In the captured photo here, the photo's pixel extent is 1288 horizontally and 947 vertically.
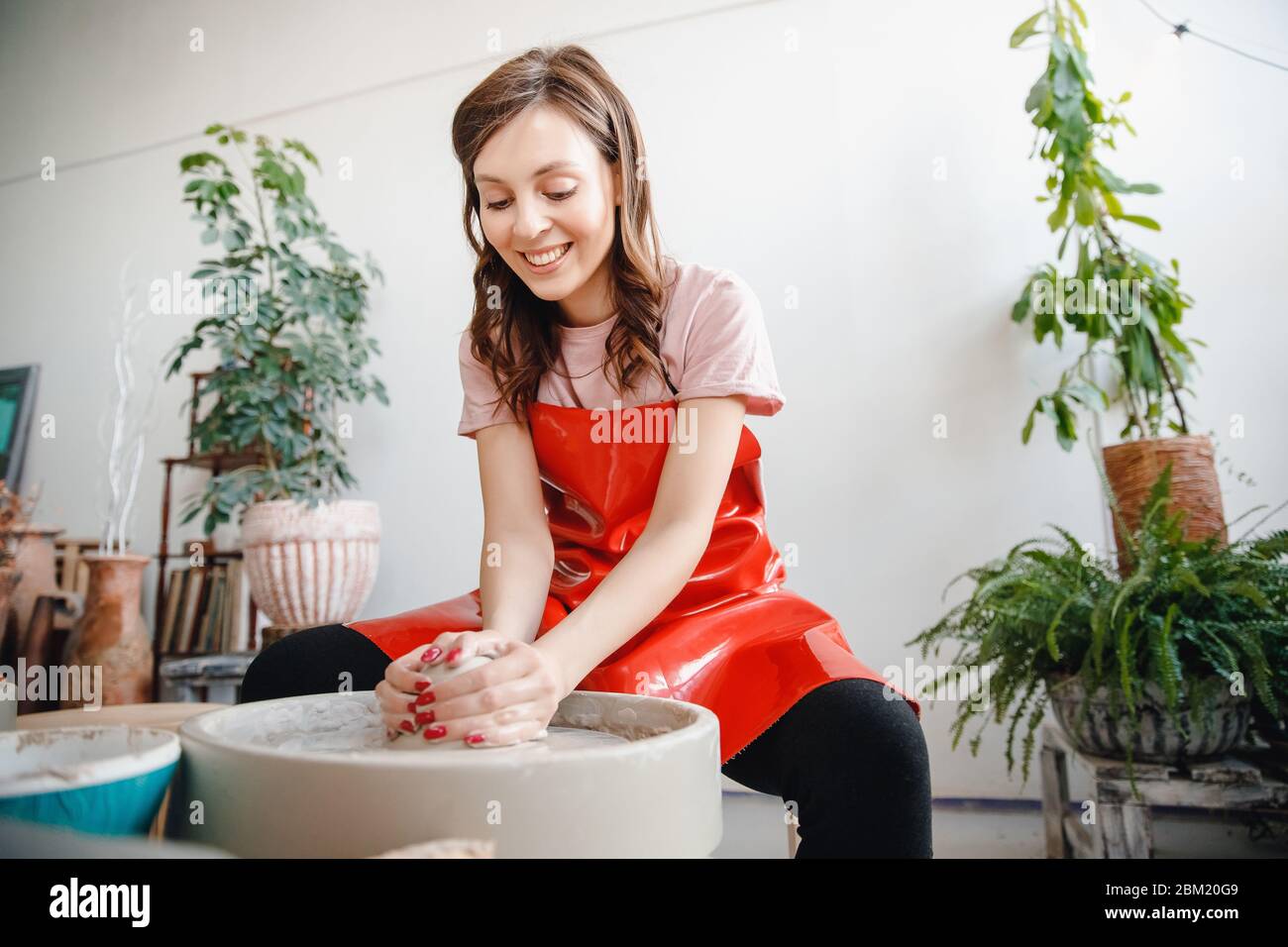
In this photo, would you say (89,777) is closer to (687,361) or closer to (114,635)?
(687,361)

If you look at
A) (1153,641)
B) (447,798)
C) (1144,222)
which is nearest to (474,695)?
(447,798)

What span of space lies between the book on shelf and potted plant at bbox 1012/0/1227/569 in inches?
98.5

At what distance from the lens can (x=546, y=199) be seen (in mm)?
954

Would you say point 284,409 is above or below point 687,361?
above

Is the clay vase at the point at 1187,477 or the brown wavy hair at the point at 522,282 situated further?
the clay vase at the point at 1187,477

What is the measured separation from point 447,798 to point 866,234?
85.6 inches

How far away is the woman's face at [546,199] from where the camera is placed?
932 mm

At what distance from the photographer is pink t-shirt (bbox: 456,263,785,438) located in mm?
969

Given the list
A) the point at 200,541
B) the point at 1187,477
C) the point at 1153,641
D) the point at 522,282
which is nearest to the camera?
the point at 522,282

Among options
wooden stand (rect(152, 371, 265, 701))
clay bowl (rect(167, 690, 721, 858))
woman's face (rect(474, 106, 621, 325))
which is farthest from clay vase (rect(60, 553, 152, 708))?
clay bowl (rect(167, 690, 721, 858))

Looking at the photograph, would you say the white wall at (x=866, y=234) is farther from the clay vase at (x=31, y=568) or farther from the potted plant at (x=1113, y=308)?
the clay vase at (x=31, y=568)

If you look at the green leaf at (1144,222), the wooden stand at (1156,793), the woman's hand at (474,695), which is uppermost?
the green leaf at (1144,222)

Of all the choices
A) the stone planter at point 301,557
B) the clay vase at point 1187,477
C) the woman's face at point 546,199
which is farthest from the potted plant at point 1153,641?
the stone planter at point 301,557

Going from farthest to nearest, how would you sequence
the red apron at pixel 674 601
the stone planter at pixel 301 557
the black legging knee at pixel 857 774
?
the stone planter at pixel 301 557
the red apron at pixel 674 601
the black legging knee at pixel 857 774
